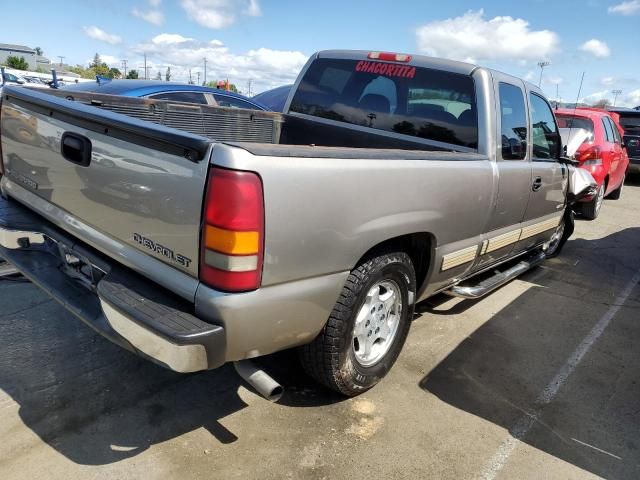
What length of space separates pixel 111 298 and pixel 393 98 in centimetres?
266

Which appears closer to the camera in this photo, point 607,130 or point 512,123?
point 512,123

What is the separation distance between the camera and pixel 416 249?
10.6 ft

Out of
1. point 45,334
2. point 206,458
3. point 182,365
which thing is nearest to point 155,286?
point 182,365

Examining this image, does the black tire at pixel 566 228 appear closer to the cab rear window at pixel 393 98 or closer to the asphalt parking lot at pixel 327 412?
the asphalt parking lot at pixel 327 412

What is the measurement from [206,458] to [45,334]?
1.65 meters

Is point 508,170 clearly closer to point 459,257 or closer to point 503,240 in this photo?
point 503,240

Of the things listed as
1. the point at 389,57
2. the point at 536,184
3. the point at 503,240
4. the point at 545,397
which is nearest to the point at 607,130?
the point at 536,184

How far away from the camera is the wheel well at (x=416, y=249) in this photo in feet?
9.09

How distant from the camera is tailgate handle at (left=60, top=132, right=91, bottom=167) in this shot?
7.92 ft

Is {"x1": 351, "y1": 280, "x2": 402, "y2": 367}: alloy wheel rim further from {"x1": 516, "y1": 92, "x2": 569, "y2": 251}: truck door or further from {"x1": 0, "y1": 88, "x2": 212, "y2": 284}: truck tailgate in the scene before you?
{"x1": 516, "y1": 92, "x2": 569, "y2": 251}: truck door

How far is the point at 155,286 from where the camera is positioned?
90.5 inches

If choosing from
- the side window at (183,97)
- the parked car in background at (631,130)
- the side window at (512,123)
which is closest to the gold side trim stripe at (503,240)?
the side window at (512,123)

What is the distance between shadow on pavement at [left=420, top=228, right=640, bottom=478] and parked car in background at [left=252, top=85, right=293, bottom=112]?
630cm

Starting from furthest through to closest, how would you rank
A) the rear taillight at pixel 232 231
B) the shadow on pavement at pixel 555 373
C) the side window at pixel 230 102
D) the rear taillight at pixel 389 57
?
the side window at pixel 230 102 → the rear taillight at pixel 389 57 → the shadow on pavement at pixel 555 373 → the rear taillight at pixel 232 231
